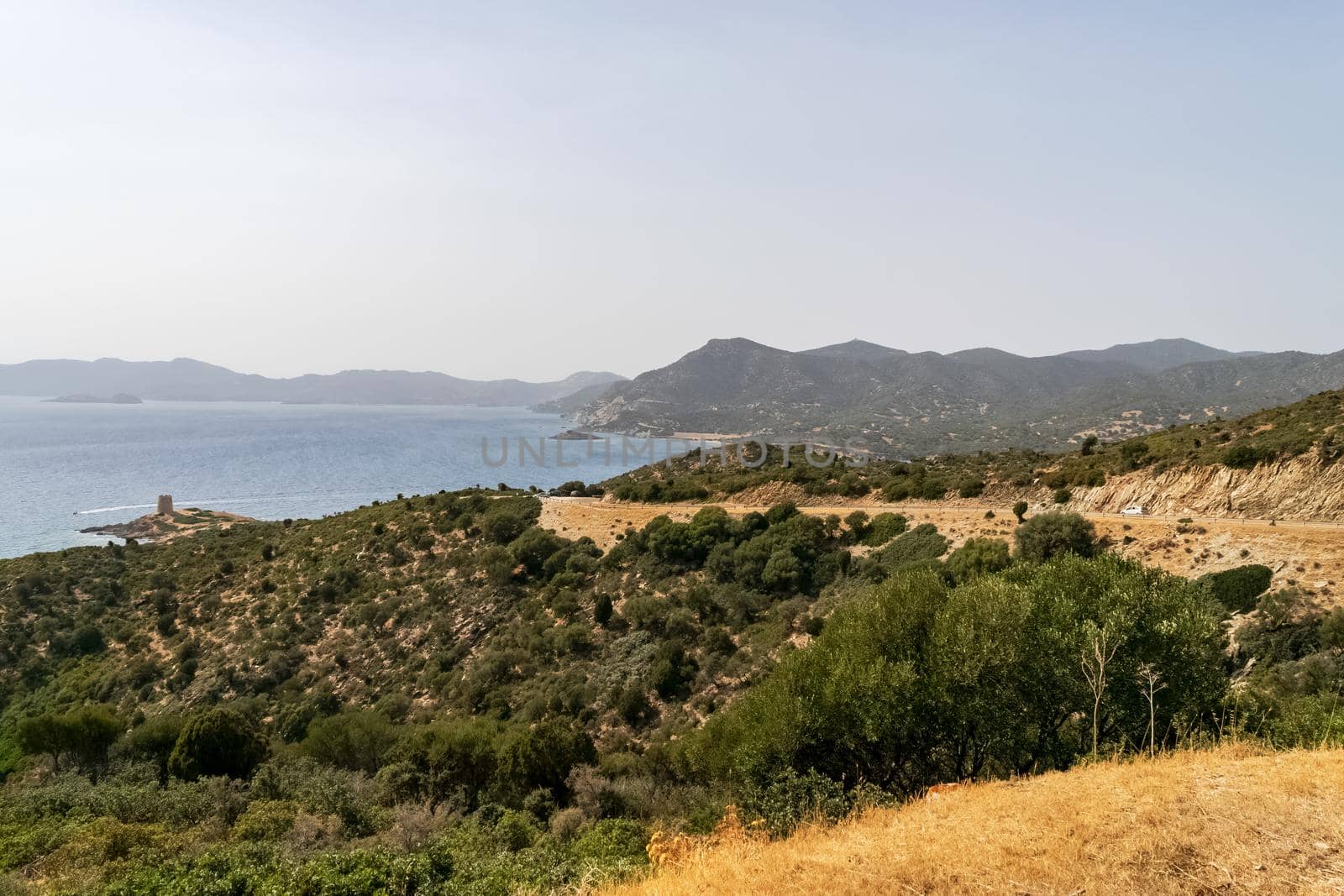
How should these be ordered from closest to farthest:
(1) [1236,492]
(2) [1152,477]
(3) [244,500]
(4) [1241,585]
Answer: (4) [1241,585] < (1) [1236,492] < (2) [1152,477] < (3) [244,500]

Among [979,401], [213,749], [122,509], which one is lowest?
[122,509]

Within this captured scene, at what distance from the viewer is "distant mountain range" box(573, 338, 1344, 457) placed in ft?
349

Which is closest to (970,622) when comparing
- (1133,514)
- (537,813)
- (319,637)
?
(537,813)

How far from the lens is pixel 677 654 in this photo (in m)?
23.5

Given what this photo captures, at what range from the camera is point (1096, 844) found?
7.15 metres

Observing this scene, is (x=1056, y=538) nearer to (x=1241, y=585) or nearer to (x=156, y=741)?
(x=1241, y=585)

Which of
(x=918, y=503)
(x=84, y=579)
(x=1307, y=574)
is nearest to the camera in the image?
(x=1307, y=574)

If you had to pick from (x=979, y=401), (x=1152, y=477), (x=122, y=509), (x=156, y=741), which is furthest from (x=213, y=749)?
(x=979, y=401)

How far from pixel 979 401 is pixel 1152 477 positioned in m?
142

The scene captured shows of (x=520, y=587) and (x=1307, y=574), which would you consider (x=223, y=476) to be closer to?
(x=520, y=587)

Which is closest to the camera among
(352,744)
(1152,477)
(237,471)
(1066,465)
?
(352,744)

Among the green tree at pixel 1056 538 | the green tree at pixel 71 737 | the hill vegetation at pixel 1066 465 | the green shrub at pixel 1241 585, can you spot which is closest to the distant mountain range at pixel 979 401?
the hill vegetation at pixel 1066 465

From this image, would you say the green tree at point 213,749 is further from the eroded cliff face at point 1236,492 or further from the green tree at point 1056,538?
the eroded cliff face at point 1236,492

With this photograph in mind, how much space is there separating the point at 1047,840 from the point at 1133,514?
79.3 feet
